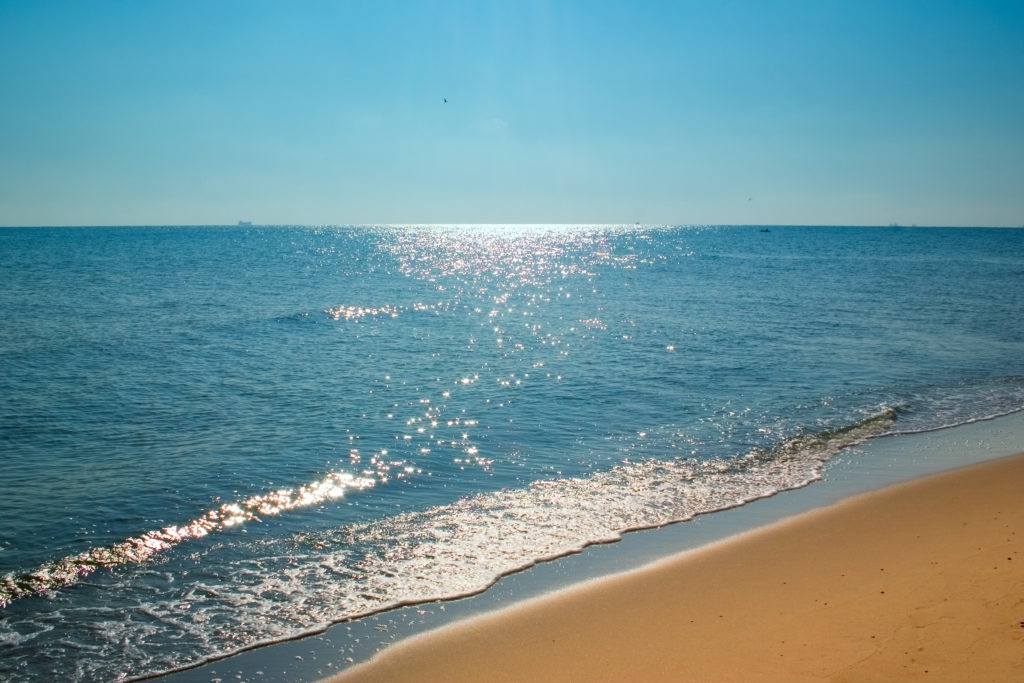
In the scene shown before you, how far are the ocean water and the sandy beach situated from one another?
149cm

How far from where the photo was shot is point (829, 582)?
30.0 feet

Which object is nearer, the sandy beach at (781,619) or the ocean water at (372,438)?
the sandy beach at (781,619)

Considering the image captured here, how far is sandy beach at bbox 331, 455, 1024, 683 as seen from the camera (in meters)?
6.99

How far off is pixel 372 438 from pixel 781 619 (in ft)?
35.7

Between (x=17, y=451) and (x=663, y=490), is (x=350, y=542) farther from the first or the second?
(x=17, y=451)

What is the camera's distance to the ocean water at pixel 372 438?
9445 mm

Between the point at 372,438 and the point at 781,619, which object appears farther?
the point at 372,438

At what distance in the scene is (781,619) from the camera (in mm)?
8094

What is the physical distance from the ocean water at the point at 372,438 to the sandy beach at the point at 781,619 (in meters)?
1.49

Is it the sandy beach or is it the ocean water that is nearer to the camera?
the sandy beach

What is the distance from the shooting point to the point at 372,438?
16766 millimetres

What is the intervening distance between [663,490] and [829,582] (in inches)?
173

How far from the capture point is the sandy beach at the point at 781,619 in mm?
6992

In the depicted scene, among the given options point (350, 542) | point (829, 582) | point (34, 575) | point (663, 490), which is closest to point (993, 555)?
point (829, 582)
